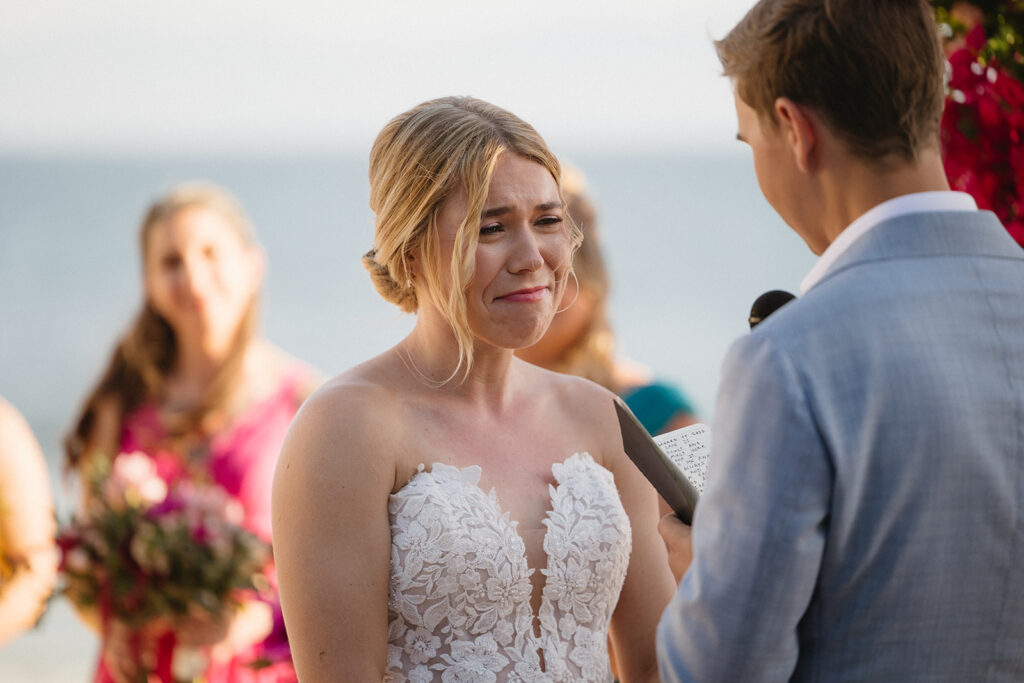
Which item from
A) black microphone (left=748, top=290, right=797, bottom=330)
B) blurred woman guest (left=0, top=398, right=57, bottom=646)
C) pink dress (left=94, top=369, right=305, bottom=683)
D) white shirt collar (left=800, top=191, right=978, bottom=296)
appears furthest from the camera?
pink dress (left=94, top=369, right=305, bottom=683)

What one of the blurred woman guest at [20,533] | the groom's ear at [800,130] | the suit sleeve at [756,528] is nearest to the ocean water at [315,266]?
the blurred woman guest at [20,533]

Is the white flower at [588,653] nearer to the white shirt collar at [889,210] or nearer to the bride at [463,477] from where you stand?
the bride at [463,477]

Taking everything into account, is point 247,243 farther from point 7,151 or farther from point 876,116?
point 7,151

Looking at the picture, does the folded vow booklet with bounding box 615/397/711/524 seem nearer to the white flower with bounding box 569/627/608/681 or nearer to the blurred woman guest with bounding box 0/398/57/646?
the white flower with bounding box 569/627/608/681

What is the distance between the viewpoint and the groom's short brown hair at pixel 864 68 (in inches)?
65.2

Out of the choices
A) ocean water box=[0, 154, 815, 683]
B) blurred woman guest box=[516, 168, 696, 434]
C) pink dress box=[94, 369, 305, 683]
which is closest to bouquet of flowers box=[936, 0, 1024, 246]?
blurred woman guest box=[516, 168, 696, 434]

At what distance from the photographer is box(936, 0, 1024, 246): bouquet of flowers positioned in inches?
90.4

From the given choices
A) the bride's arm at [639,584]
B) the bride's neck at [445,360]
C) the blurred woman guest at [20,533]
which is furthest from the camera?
the blurred woman guest at [20,533]

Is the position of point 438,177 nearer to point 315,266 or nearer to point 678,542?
point 678,542

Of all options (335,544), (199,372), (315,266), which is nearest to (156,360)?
(199,372)

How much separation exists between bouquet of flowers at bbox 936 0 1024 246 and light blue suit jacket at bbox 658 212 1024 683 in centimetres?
77

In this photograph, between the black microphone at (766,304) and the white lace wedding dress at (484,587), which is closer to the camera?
the black microphone at (766,304)

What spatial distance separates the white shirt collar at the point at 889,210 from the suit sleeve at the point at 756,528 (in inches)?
8.5

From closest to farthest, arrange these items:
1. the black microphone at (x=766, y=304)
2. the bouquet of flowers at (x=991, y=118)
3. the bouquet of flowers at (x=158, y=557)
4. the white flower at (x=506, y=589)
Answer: the black microphone at (x=766, y=304) → the bouquet of flowers at (x=991, y=118) → the white flower at (x=506, y=589) → the bouquet of flowers at (x=158, y=557)
